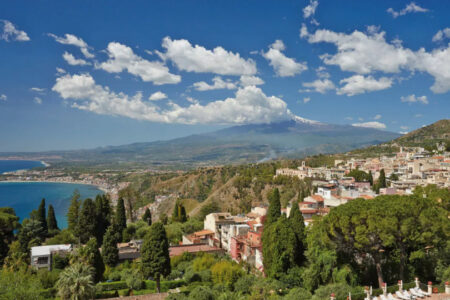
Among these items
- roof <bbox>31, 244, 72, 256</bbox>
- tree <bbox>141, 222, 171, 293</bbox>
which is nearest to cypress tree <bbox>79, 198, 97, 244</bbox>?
roof <bbox>31, 244, 72, 256</bbox>

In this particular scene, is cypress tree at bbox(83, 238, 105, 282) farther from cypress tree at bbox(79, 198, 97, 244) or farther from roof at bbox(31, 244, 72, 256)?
cypress tree at bbox(79, 198, 97, 244)

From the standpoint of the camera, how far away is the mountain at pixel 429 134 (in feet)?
310

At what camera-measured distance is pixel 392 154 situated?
80.9 meters

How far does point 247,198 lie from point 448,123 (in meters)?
83.6

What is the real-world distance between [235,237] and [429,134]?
9950cm

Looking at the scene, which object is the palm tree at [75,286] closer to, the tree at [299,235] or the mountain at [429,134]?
the tree at [299,235]

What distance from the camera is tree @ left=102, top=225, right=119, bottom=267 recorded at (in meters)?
22.2

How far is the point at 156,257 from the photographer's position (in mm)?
18312

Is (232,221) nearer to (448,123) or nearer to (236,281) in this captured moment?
(236,281)

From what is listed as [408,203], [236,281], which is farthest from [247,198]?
[408,203]

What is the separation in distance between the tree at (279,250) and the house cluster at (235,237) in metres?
2.63

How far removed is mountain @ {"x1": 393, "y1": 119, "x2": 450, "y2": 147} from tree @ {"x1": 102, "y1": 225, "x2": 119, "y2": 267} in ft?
290

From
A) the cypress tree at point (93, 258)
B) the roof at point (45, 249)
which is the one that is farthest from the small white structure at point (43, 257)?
the cypress tree at point (93, 258)

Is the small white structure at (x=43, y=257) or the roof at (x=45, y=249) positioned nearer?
the small white structure at (x=43, y=257)
